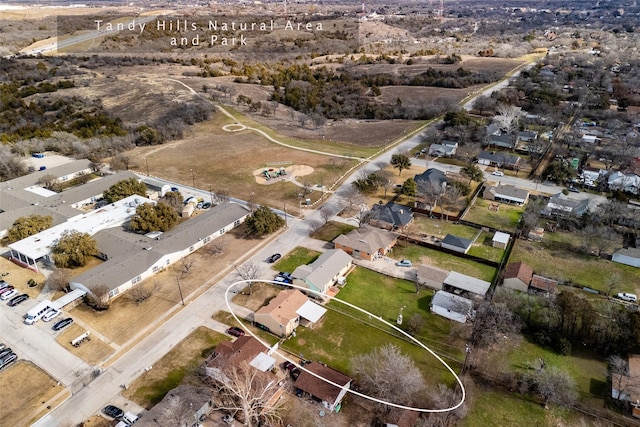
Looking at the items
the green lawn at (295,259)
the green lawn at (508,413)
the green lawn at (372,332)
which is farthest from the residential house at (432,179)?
the green lawn at (508,413)

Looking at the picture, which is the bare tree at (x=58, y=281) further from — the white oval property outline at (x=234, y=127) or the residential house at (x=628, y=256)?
the residential house at (x=628, y=256)

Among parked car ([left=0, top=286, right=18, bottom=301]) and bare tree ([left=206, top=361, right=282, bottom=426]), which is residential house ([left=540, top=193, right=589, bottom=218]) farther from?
parked car ([left=0, top=286, right=18, bottom=301])

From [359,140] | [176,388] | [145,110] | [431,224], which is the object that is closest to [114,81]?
[145,110]

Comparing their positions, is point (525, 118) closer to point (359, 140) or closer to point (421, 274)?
point (359, 140)

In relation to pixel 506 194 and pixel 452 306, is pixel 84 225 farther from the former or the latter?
pixel 506 194

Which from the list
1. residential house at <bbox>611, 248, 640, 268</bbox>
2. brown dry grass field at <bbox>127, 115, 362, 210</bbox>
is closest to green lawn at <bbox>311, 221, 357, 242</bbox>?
brown dry grass field at <bbox>127, 115, 362, 210</bbox>
